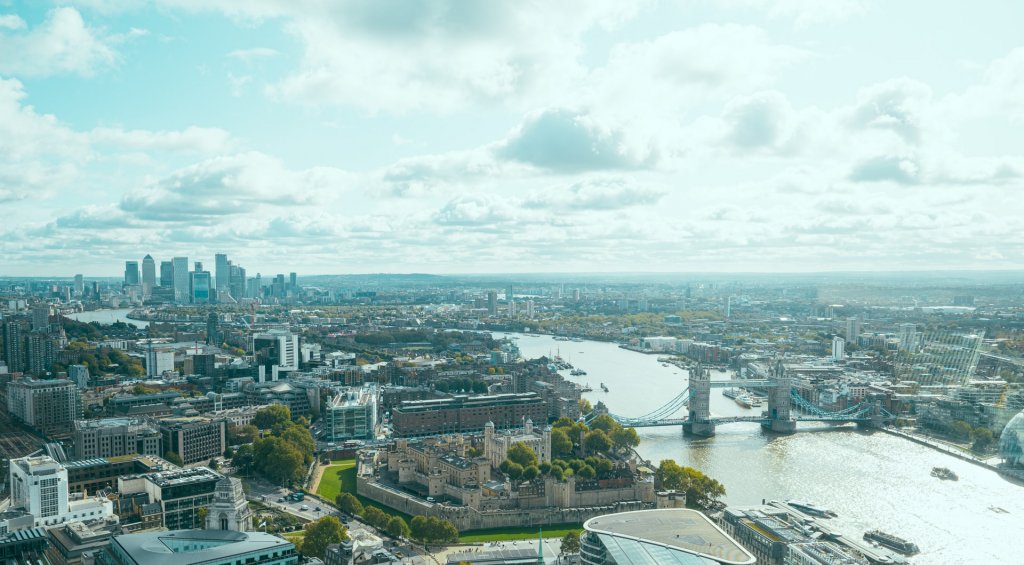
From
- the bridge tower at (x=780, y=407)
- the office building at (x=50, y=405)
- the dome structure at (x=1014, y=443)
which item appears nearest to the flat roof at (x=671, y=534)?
the dome structure at (x=1014, y=443)

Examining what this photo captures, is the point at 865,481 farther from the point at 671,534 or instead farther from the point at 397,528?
the point at 397,528

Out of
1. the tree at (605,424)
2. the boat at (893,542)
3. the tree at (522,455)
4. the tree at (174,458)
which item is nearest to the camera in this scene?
the boat at (893,542)

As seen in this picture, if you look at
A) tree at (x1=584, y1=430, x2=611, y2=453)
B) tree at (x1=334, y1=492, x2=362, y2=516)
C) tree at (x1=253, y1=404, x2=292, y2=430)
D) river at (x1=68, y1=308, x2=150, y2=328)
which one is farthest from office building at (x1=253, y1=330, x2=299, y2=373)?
river at (x1=68, y1=308, x2=150, y2=328)

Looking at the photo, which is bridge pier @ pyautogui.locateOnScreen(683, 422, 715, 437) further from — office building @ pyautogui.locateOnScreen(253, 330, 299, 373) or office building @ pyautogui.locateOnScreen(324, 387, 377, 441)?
office building @ pyautogui.locateOnScreen(253, 330, 299, 373)

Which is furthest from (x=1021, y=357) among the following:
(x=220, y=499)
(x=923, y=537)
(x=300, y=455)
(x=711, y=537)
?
(x=220, y=499)

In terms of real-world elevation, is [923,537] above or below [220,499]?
below

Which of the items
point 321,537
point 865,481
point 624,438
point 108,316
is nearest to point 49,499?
point 321,537

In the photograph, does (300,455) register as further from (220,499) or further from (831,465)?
(831,465)

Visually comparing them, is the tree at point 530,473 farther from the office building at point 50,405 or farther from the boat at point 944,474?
the office building at point 50,405
